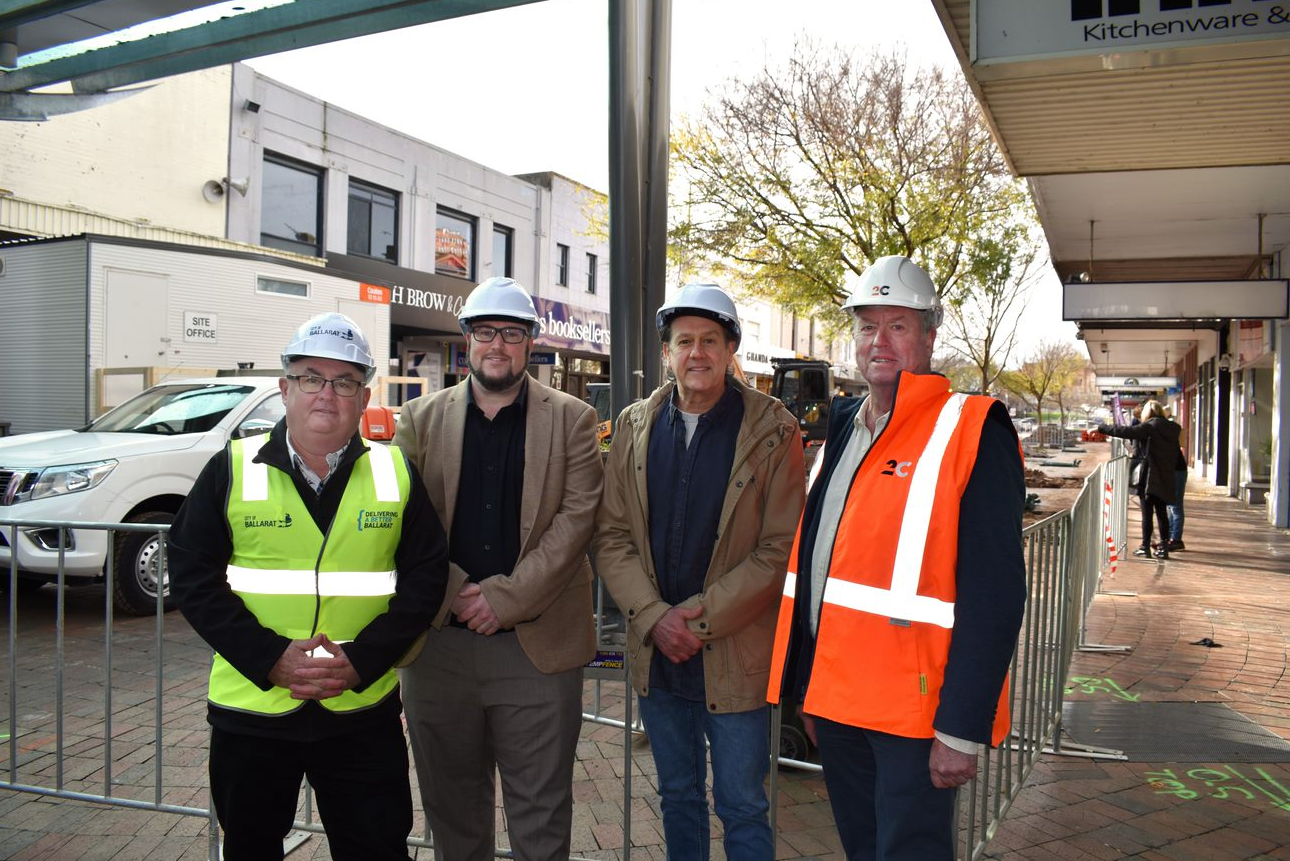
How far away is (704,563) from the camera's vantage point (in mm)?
2871

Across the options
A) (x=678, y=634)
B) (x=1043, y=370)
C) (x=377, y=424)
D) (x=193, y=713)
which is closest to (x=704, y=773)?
(x=678, y=634)

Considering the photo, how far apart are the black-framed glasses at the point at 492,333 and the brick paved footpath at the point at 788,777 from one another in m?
2.06

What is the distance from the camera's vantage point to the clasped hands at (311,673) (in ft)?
8.14

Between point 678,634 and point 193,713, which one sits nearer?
point 678,634

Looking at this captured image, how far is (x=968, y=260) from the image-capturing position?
61.1ft

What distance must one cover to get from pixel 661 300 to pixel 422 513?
2.64 m

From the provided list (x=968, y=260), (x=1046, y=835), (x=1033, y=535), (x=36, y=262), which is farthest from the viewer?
(x=968, y=260)

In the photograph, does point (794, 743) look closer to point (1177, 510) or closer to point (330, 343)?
point (330, 343)

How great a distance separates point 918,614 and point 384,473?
1541 millimetres

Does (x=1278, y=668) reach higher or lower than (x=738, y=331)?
lower

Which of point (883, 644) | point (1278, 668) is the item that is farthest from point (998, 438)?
point (1278, 668)

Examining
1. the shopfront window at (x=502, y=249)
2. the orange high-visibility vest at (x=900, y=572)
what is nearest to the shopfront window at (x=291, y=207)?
the shopfront window at (x=502, y=249)

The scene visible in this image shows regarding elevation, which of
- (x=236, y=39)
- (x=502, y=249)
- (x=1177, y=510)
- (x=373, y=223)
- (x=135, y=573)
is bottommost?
(x=135, y=573)

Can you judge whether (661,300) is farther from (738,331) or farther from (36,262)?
(36,262)
